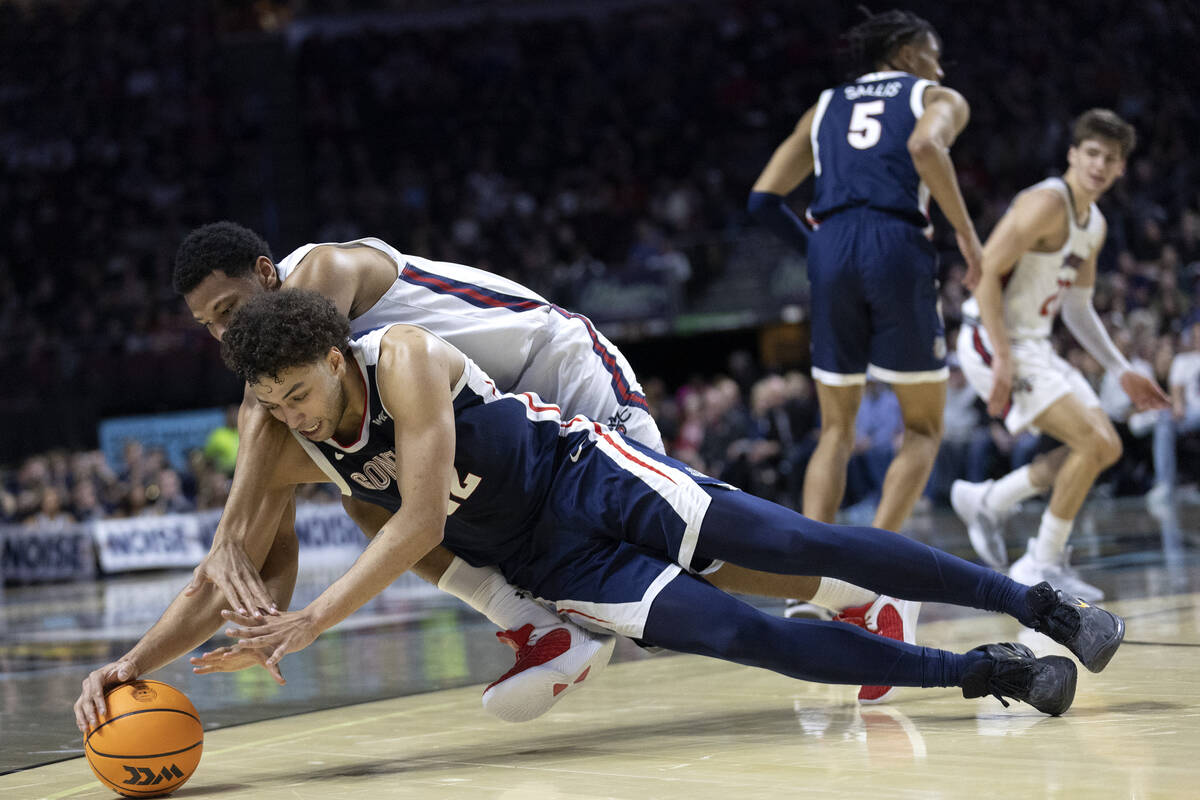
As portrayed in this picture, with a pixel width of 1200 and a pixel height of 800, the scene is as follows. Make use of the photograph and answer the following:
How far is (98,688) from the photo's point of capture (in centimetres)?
312

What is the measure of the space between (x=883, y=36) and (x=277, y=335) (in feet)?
10.2

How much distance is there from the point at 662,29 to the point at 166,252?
788 centimetres

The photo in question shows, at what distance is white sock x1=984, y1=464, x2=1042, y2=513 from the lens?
623cm

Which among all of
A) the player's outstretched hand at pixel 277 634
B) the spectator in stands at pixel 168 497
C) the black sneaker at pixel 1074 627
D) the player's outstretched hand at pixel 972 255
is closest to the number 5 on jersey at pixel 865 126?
the player's outstretched hand at pixel 972 255

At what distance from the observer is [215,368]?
1588 cm

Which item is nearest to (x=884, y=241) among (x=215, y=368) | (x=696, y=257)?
(x=696, y=257)

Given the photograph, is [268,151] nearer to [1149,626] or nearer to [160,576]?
[160,576]

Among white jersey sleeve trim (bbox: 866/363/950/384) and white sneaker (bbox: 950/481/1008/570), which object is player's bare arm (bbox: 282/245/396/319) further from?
white sneaker (bbox: 950/481/1008/570)

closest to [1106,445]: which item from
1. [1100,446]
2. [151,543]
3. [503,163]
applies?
[1100,446]

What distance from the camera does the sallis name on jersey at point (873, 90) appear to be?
16.5 ft

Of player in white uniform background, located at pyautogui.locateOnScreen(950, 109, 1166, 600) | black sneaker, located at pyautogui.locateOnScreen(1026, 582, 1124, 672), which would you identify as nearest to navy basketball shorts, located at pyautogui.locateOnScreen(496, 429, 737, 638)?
black sneaker, located at pyautogui.locateOnScreen(1026, 582, 1124, 672)

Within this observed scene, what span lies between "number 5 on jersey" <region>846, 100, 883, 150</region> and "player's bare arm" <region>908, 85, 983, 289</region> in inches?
5.1

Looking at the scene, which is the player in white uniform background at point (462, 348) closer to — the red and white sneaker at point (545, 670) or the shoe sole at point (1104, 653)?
the red and white sneaker at point (545, 670)

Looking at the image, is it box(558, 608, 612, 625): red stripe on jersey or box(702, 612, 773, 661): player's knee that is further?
box(558, 608, 612, 625): red stripe on jersey
